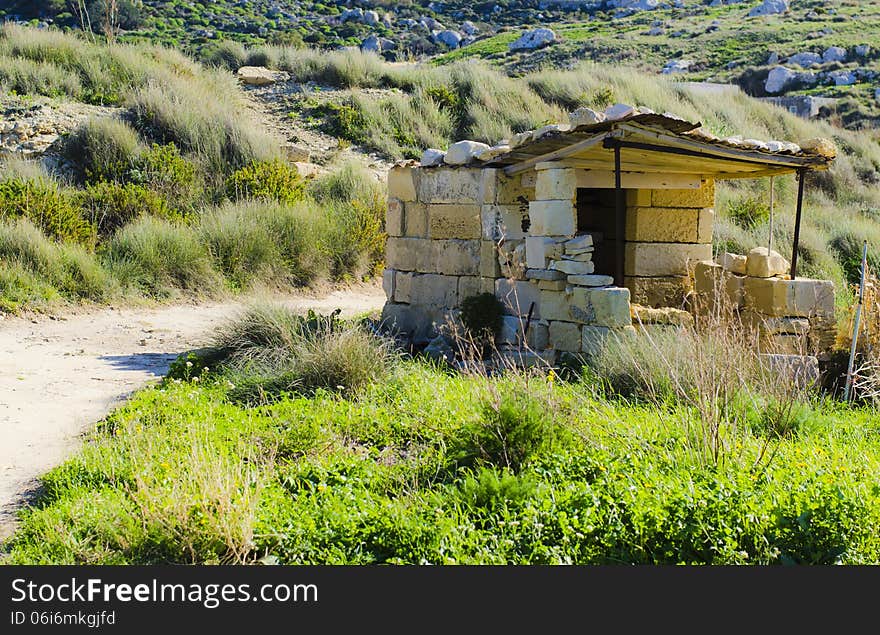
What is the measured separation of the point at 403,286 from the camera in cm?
990

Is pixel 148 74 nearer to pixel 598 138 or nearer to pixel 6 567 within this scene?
pixel 598 138

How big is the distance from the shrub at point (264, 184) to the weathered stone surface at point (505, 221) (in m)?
6.90

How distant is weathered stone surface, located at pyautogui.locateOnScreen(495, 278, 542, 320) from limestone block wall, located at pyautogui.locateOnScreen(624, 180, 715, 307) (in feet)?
5.58

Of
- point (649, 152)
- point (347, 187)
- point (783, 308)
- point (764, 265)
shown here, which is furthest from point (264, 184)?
point (783, 308)

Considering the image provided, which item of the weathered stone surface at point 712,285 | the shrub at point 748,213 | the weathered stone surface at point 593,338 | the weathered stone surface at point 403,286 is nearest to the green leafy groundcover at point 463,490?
the weathered stone surface at point 593,338

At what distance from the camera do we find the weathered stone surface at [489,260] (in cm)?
893

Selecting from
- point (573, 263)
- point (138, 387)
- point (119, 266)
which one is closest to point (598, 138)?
point (573, 263)

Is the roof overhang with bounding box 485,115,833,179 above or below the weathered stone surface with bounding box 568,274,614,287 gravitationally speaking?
above

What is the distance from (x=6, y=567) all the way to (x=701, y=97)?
23426 mm

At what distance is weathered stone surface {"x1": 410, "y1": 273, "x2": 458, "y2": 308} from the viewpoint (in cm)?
938

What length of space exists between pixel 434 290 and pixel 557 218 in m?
1.84

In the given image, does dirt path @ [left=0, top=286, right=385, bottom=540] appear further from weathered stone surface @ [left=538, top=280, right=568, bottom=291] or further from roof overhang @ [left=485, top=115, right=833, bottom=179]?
roof overhang @ [left=485, top=115, right=833, bottom=179]

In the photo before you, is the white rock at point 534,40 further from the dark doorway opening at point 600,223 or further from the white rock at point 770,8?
the dark doorway opening at point 600,223

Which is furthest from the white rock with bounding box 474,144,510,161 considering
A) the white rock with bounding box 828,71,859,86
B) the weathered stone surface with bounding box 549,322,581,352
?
the white rock with bounding box 828,71,859,86
